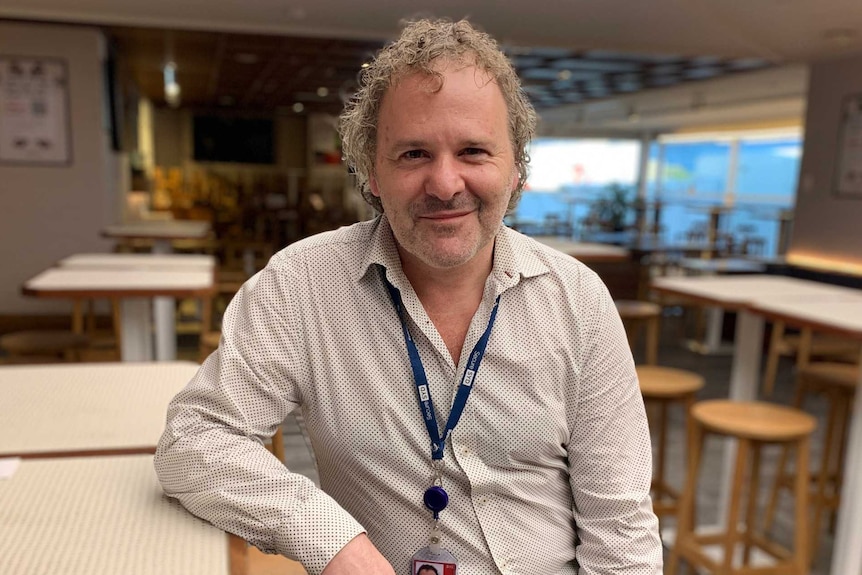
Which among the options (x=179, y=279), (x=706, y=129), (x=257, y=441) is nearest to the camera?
(x=257, y=441)

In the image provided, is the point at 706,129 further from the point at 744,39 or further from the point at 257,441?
the point at 257,441

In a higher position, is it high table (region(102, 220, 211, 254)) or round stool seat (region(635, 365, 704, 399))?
high table (region(102, 220, 211, 254))

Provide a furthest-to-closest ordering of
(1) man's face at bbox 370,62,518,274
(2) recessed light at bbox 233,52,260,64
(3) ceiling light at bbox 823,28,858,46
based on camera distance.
Answer: (2) recessed light at bbox 233,52,260,64 < (3) ceiling light at bbox 823,28,858,46 < (1) man's face at bbox 370,62,518,274

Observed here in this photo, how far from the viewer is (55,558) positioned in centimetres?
80

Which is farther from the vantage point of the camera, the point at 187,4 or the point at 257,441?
the point at 187,4

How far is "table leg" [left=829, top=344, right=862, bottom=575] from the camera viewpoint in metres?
2.29

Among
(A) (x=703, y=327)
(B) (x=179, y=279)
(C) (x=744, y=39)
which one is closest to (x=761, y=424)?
(B) (x=179, y=279)

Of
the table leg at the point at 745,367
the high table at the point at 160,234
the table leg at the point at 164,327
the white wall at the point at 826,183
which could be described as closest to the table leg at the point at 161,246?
the high table at the point at 160,234

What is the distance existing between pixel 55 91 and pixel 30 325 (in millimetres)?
1848

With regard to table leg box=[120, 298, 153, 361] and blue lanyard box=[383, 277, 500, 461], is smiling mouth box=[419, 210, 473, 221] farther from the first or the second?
table leg box=[120, 298, 153, 361]

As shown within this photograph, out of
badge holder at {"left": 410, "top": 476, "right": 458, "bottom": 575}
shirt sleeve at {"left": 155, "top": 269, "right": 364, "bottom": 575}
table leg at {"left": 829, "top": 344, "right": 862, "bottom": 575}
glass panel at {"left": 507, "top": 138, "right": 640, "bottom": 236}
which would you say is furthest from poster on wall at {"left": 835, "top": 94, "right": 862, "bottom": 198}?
glass panel at {"left": 507, "top": 138, "right": 640, "bottom": 236}

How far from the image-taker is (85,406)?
1300mm

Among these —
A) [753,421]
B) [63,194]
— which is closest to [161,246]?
[63,194]

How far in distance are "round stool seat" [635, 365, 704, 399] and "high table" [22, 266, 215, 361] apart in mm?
1709
